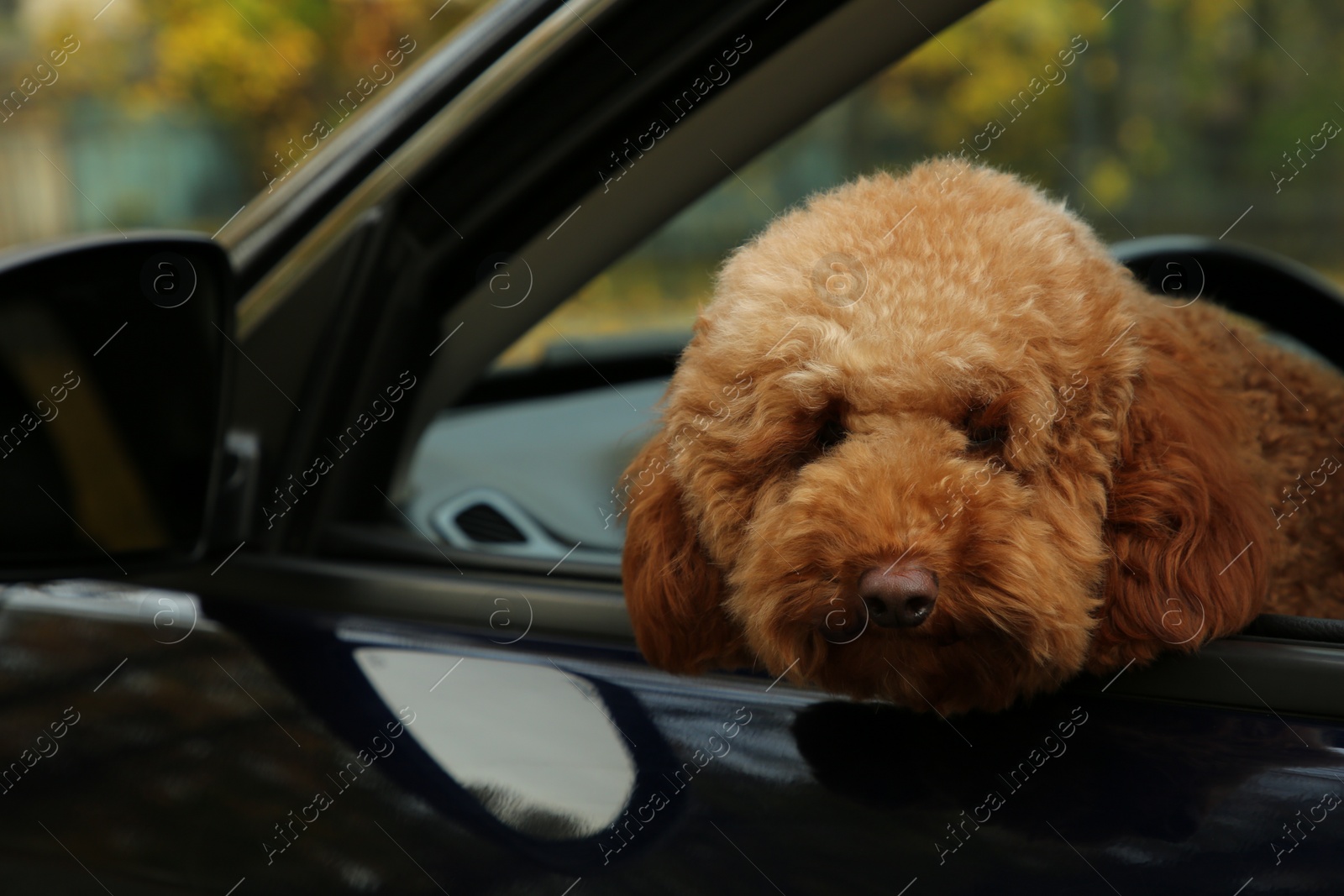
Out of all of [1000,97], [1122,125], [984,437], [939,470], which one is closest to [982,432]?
[984,437]

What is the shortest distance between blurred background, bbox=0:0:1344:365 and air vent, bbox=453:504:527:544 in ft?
16.0

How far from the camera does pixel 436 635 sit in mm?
1702

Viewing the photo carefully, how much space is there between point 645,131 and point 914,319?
2.00 feet

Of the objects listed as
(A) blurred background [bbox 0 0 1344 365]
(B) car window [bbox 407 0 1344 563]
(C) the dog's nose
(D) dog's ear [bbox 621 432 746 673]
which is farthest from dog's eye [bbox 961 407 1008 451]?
(A) blurred background [bbox 0 0 1344 365]

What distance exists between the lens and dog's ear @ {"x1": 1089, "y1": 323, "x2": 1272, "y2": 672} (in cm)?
128

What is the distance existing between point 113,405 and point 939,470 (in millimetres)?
1328

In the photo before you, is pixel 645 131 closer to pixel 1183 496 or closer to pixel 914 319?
pixel 914 319

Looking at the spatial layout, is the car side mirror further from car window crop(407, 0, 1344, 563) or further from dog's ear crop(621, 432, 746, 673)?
car window crop(407, 0, 1344, 563)

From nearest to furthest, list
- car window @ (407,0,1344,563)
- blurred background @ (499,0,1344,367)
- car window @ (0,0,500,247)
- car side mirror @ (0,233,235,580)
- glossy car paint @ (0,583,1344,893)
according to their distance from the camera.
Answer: glossy car paint @ (0,583,1344,893) < car side mirror @ (0,233,235,580) < car window @ (407,0,1344,563) < blurred background @ (499,0,1344,367) < car window @ (0,0,500,247)

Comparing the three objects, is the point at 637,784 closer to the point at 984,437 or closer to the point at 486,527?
the point at 984,437

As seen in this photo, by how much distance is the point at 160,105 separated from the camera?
15.8 metres

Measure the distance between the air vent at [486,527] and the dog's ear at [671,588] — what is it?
0.68 m

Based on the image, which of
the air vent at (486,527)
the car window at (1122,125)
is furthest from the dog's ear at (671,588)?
the car window at (1122,125)

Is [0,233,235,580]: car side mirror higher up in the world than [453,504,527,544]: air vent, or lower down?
higher up
